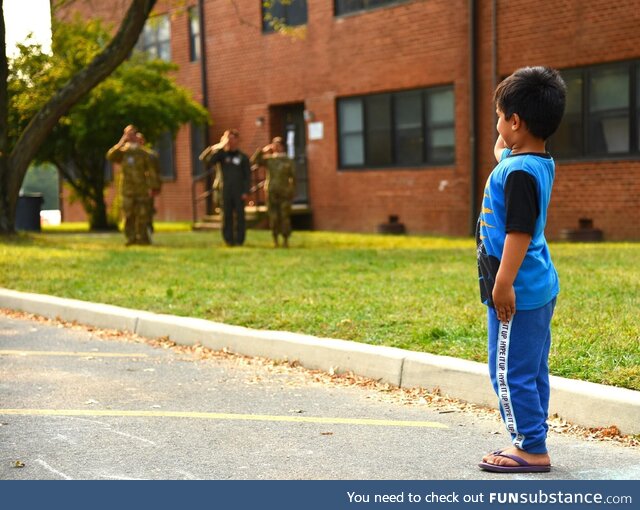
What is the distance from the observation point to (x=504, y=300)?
14.5 ft

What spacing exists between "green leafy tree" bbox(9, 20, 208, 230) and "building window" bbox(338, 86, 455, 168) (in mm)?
4254

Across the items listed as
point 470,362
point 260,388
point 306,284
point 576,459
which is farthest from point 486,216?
point 306,284

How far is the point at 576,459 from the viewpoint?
495cm

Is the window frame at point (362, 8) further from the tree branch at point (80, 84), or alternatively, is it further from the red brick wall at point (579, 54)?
the tree branch at point (80, 84)

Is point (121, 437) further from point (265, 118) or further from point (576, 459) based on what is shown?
point (265, 118)

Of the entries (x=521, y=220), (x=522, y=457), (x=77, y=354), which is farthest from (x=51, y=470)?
(x=77, y=354)

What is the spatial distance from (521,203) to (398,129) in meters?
18.6

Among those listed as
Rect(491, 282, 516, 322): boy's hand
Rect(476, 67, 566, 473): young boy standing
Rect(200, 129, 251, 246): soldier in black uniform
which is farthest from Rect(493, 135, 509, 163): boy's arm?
Rect(200, 129, 251, 246): soldier in black uniform

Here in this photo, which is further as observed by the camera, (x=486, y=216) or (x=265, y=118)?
(x=265, y=118)

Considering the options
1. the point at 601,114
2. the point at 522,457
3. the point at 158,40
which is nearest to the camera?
the point at 522,457

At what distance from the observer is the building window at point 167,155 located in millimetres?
29594

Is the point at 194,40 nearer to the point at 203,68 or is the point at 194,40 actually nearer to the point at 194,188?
the point at 203,68

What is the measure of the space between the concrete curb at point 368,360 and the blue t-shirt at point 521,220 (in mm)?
1185

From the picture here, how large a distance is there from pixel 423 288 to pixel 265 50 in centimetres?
1638
